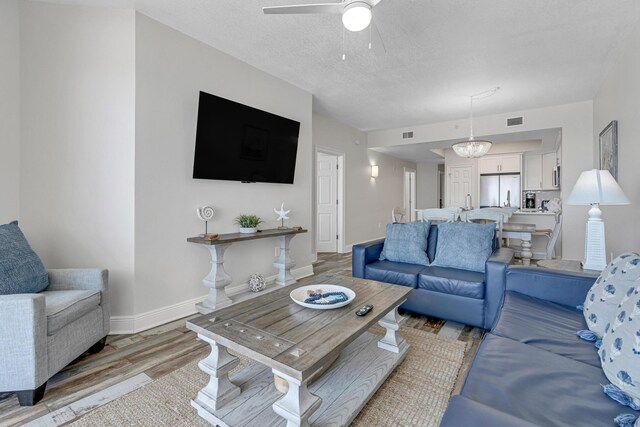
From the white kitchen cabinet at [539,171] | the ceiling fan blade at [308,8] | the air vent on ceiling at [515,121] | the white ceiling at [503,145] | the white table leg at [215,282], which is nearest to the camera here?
the ceiling fan blade at [308,8]

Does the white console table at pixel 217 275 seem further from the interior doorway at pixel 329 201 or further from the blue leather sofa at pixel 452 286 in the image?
the interior doorway at pixel 329 201

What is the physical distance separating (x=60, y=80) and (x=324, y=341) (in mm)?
2927

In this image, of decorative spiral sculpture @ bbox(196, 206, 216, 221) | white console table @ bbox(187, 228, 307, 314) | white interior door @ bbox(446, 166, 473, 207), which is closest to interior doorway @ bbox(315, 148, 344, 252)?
white console table @ bbox(187, 228, 307, 314)

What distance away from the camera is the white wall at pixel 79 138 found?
2422 millimetres

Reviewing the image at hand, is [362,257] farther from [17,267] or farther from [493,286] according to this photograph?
[17,267]

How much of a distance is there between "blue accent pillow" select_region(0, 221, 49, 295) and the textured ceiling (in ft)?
6.31

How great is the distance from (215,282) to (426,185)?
7.87m

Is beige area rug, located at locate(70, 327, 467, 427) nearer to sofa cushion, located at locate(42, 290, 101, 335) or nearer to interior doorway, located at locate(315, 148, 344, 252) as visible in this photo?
sofa cushion, located at locate(42, 290, 101, 335)

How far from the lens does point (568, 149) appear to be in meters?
4.68

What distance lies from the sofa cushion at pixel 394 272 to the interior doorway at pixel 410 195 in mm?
6131

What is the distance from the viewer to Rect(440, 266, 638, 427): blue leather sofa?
0.90 meters

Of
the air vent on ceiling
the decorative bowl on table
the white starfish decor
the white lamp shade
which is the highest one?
the air vent on ceiling

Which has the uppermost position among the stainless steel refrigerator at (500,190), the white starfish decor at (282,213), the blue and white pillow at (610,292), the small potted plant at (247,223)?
the stainless steel refrigerator at (500,190)

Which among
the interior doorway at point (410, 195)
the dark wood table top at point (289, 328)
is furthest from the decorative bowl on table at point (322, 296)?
the interior doorway at point (410, 195)
